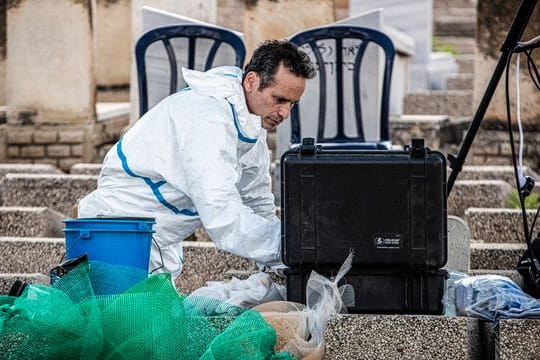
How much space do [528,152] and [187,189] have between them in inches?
255

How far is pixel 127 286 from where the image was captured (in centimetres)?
643

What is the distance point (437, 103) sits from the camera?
17.4 metres

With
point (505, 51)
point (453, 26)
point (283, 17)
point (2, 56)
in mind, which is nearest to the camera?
point (505, 51)

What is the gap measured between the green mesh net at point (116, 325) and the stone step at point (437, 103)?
11.0 m

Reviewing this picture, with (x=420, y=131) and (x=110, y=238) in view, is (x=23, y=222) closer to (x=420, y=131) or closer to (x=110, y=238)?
(x=110, y=238)

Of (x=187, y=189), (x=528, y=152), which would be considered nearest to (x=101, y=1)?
(x=528, y=152)

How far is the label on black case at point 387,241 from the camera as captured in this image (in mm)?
6355

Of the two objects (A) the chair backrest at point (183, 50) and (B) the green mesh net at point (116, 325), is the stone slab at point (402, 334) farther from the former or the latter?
(A) the chair backrest at point (183, 50)

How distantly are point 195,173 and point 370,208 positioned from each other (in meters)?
0.75

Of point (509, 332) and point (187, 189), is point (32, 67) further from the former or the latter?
point (509, 332)

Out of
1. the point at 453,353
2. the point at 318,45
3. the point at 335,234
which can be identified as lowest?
the point at 453,353

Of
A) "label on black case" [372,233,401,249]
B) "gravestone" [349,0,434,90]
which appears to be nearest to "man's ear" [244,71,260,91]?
"label on black case" [372,233,401,249]

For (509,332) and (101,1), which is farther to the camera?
(101,1)

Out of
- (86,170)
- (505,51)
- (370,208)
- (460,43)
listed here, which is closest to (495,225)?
(505,51)
